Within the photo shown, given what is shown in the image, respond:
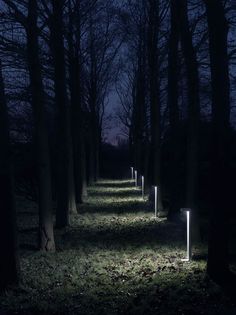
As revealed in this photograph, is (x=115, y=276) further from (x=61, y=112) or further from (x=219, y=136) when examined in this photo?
(x=61, y=112)

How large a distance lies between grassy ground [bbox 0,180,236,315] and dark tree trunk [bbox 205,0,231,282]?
672 mm

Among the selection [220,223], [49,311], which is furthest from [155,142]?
[49,311]

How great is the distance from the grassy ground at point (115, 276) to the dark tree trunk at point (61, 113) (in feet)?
2.92

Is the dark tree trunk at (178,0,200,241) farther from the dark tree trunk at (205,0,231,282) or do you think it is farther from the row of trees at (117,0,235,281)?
the dark tree trunk at (205,0,231,282)

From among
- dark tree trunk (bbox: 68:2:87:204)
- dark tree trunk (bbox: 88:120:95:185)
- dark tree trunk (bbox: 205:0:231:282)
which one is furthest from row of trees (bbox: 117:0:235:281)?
dark tree trunk (bbox: 88:120:95:185)

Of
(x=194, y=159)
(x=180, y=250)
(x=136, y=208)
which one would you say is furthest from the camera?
(x=136, y=208)

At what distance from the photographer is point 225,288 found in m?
9.27

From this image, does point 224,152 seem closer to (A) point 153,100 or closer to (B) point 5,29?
(B) point 5,29

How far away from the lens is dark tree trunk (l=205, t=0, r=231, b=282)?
9.86m

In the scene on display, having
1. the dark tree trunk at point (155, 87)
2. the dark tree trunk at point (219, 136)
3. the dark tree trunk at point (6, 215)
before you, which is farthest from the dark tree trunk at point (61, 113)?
the dark tree trunk at point (219, 136)

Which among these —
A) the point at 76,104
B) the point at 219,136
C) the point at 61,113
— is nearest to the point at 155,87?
the point at 76,104

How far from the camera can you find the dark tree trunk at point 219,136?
9859 mm

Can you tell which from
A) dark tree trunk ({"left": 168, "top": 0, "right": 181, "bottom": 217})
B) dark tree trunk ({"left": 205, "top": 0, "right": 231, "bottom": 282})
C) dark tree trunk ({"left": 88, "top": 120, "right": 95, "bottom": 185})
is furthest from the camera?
dark tree trunk ({"left": 88, "top": 120, "right": 95, "bottom": 185})

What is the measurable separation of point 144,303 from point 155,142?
689 inches
